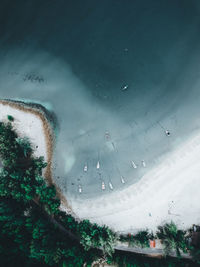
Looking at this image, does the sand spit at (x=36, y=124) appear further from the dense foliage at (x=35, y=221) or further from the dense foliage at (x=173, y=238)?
the dense foliage at (x=173, y=238)

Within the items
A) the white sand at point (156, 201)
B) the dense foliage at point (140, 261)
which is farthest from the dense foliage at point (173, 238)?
the dense foliage at point (140, 261)

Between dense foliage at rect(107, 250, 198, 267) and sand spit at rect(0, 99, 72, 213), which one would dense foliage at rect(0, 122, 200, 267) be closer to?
dense foliage at rect(107, 250, 198, 267)

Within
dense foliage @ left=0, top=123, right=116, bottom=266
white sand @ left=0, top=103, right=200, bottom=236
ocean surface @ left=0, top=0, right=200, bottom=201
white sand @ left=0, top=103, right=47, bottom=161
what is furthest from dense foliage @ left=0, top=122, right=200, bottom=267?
ocean surface @ left=0, top=0, right=200, bottom=201

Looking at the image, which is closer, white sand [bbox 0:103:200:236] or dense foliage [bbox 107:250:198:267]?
dense foliage [bbox 107:250:198:267]

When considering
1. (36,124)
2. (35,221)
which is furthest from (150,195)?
(36,124)

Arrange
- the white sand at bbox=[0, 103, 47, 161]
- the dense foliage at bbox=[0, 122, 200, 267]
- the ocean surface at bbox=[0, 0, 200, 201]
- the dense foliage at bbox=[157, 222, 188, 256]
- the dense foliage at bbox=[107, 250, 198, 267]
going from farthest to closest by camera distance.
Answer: the ocean surface at bbox=[0, 0, 200, 201], the white sand at bbox=[0, 103, 47, 161], the dense foliage at bbox=[107, 250, 198, 267], the dense foliage at bbox=[157, 222, 188, 256], the dense foliage at bbox=[0, 122, 200, 267]

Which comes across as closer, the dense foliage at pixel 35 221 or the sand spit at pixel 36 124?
the dense foliage at pixel 35 221
